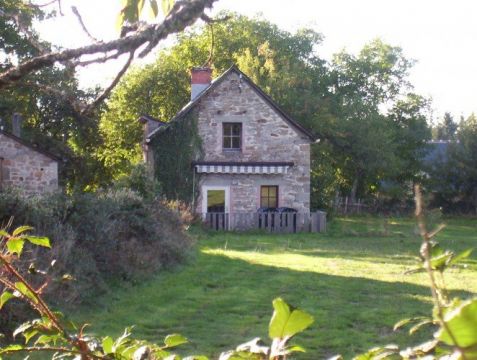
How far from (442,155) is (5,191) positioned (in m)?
37.2

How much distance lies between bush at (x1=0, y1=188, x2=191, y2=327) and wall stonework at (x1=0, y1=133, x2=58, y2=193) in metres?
9.09

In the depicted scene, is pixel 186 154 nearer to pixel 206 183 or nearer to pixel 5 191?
pixel 206 183

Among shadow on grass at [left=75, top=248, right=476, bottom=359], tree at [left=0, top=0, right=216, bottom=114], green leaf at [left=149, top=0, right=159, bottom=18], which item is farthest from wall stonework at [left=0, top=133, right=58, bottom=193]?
tree at [left=0, top=0, right=216, bottom=114]

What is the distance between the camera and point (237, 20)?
47.1 metres

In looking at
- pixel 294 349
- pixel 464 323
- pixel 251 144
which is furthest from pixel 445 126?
pixel 464 323

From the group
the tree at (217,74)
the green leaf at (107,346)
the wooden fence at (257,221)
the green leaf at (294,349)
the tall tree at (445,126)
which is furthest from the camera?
the tall tree at (445,126)

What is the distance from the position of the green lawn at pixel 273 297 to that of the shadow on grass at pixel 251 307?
0.01 metres

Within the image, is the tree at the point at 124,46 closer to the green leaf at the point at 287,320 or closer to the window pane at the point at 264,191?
the green leaf at the point at 287,320

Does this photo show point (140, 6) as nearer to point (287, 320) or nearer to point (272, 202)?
point (287, 320)

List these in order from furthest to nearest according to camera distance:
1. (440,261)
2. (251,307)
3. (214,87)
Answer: (214,87) < (251,307) < (440,261)

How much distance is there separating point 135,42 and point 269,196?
2788 cm

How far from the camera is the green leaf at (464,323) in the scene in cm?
67

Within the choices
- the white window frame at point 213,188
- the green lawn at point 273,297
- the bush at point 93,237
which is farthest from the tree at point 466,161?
the bush at point 93,237

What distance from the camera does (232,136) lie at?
29.2 m
